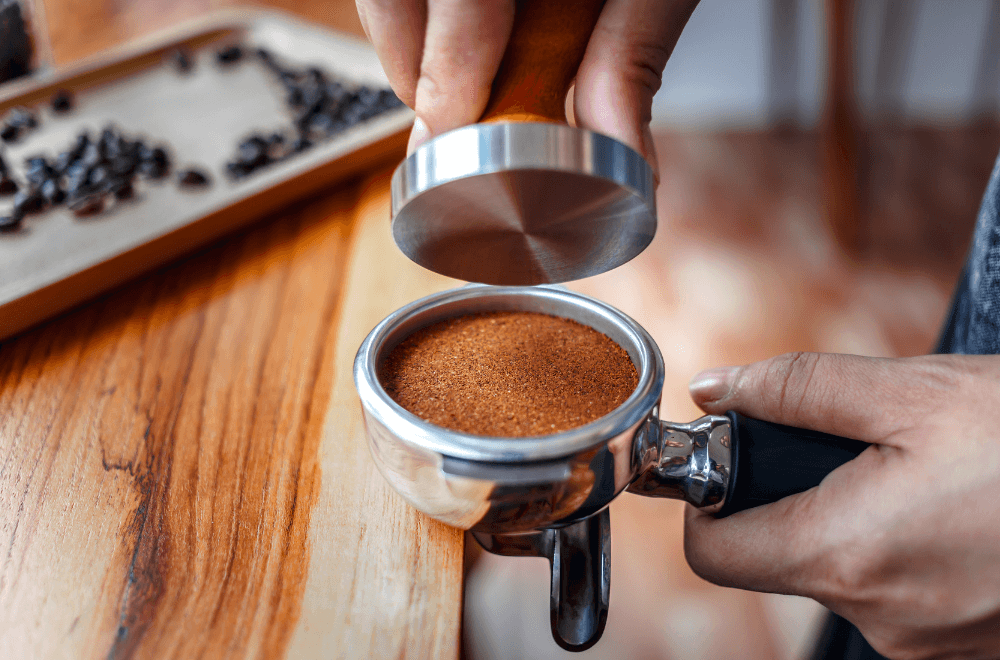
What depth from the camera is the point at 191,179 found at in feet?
2.50

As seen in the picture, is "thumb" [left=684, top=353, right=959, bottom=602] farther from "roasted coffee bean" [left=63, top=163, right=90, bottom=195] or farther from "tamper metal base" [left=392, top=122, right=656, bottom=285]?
"roasted coffee bean" [left=63, top=163, right=90, bottom=195]

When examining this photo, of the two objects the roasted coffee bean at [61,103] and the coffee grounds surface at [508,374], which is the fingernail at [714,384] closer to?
the coffee grounds surface at [508,374]

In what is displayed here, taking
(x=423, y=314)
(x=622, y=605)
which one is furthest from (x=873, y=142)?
(x=423, y=314)

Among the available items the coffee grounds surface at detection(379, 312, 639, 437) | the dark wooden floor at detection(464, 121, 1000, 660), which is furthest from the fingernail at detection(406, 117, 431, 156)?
the dark wooden floor at detection(464, 121, 1000, 660)

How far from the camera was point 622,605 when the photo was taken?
3.71 ft

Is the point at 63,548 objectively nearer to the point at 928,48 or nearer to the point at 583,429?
the point at 583,429

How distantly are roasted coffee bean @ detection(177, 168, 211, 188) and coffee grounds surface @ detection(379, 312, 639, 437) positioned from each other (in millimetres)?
445

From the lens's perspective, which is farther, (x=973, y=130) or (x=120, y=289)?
(x=973, y=130)

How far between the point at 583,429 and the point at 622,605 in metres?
0.90

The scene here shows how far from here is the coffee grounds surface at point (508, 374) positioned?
14.9 inches

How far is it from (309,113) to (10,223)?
14.2 inches

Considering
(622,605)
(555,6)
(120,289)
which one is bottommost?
(622,605)

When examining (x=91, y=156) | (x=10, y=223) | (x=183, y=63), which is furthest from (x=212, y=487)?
(x=183, y=63)

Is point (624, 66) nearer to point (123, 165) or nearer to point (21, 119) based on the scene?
point (123, 165)
